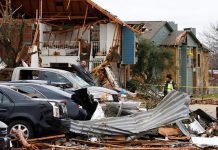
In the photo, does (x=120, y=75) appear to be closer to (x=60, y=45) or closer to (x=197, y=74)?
(x=60, y=45)

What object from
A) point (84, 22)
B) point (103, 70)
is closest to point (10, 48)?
point (103, 70)

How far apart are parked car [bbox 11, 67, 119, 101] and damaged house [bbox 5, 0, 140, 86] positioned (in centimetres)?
1554

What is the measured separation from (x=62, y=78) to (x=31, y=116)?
653 cm

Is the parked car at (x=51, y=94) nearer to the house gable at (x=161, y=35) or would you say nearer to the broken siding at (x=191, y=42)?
the house gable at (x=161, y=35)

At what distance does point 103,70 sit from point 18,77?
14468 millimetres

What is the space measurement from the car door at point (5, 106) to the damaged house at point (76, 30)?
22458 millimetres

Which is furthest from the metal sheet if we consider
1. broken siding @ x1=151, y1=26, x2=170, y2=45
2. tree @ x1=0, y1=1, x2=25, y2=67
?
broken siding @ x1=151, y1=26, x2=170, y2=45

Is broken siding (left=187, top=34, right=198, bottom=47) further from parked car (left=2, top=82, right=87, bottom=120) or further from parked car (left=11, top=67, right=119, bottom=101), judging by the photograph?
parked car (left=2, top=82, right=87, bottom=120)

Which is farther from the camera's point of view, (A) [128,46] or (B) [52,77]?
(A) [128,46]

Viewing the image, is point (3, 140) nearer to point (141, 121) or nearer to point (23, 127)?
point (23, 127)

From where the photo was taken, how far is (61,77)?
19.4m

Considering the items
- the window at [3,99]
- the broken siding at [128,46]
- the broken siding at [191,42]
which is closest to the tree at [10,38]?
the broken siding at [128,46]

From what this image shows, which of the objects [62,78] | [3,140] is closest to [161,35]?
[62,78]

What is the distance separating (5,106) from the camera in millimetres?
13016
